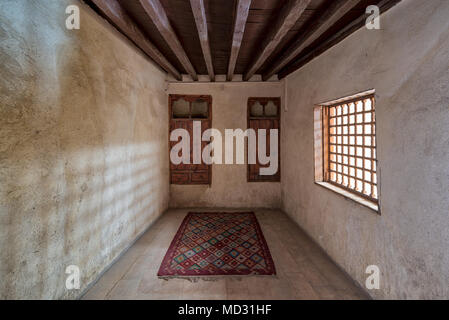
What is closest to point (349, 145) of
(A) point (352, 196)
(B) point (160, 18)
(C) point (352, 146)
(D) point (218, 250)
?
(C) point (352, 146)

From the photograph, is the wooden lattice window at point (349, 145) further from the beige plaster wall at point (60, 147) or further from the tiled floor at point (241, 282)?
the beige plaster wall at point (60, 147)

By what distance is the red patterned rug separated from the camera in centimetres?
247

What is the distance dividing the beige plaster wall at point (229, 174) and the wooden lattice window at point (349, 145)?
1823mm

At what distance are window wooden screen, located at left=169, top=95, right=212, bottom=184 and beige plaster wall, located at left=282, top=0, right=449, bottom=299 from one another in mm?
2919

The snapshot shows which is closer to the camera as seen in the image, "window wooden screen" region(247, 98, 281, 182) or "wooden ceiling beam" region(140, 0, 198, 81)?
"wooden ceiling beam" region(140, 0, 198, 81)

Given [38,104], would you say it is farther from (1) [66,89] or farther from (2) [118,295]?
(2) [118,295]

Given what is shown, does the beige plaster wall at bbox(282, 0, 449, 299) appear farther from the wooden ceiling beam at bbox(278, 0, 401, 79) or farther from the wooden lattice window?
the wooden lattice window

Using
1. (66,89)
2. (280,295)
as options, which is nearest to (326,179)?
(280,295)

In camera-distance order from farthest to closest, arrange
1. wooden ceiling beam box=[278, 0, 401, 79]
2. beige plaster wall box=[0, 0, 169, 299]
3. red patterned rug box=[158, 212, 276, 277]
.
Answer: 1. red patterned rug box=[158, 212, 276, 277]
2. wooden ceiling beam box=[278, 0, 401, 79]
3. beige plaster wall box=[0, 0, 169, 299]

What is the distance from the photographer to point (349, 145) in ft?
8.57

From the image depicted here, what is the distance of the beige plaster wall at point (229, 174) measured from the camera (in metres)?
4.80

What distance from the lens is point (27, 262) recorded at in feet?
4.84

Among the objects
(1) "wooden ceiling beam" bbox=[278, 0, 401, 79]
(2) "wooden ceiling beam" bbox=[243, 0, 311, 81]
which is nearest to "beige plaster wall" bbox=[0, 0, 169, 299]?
(2) "wooden ceiling beam" bbox=[243, 0, 311, 81]

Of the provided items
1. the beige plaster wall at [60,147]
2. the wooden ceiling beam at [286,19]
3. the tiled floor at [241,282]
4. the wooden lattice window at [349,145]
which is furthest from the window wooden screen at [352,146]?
the beige plaster wall at [60,147]
